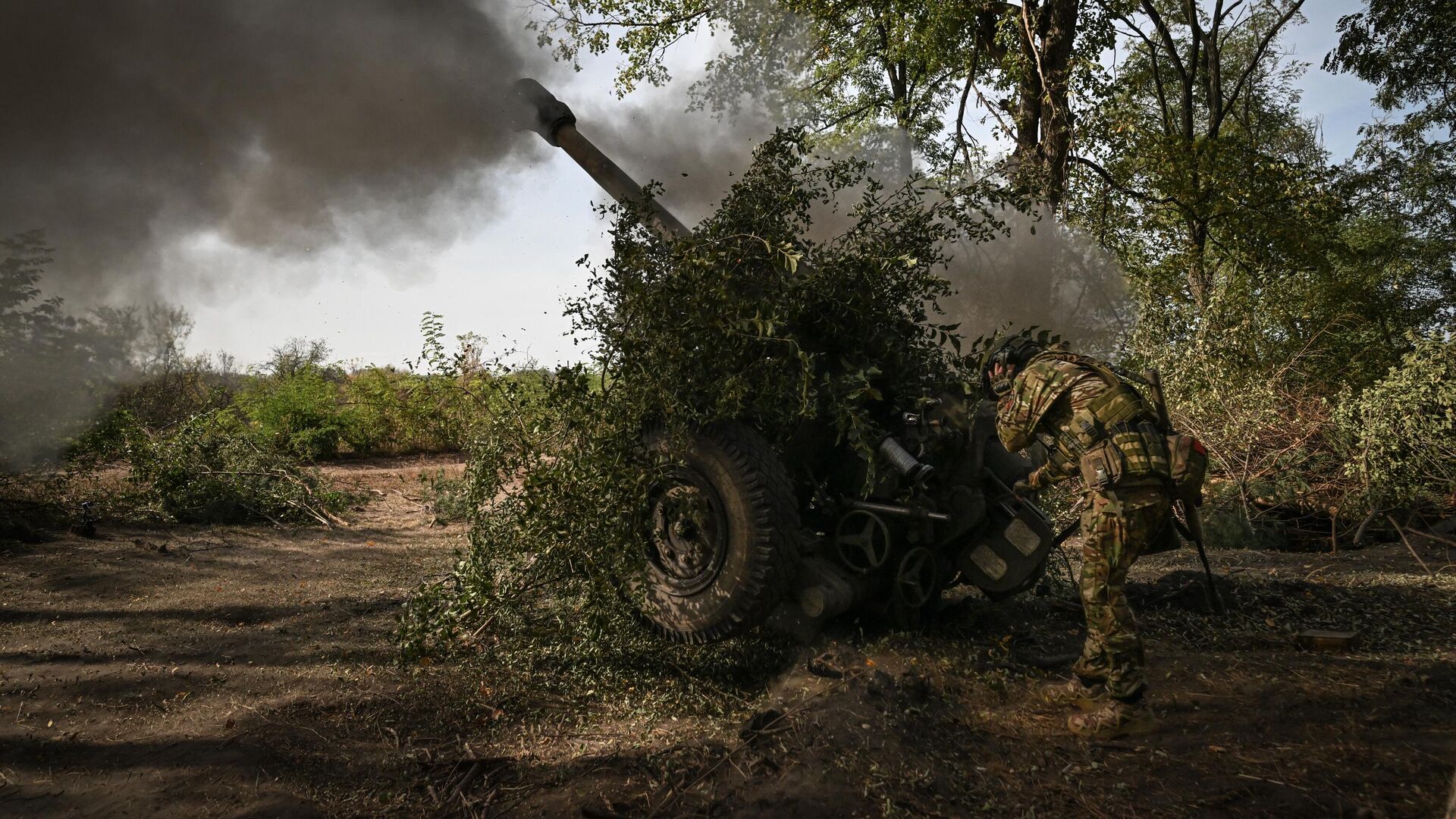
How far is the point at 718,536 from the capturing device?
15.6 feet

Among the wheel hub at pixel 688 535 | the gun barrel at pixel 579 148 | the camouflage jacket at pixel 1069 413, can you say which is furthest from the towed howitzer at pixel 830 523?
the gun barrel at pixel 579 148

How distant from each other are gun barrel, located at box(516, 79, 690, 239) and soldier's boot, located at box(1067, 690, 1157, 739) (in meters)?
3.67

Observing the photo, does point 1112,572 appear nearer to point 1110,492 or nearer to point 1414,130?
point 1110,492

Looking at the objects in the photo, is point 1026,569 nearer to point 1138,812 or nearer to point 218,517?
point 1138,812

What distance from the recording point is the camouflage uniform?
4156mm

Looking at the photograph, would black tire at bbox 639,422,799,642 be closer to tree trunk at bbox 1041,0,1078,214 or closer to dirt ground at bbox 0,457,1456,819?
dirt ground at bbox 0,457,1456,819

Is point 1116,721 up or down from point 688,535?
down

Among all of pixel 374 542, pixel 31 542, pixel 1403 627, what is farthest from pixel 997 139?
pixel 31 542

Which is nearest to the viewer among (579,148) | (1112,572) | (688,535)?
(1112,572)

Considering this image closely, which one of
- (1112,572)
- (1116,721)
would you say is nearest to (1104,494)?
(1112,572)

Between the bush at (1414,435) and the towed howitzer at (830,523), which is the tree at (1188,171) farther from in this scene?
the towed howitzer at (830,523)

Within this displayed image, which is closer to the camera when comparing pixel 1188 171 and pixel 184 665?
pixel 184 665

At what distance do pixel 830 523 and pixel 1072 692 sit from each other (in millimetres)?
1610

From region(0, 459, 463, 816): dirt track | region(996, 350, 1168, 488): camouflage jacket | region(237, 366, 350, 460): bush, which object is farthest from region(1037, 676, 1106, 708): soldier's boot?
region(237, 366, 350, 460): bush
